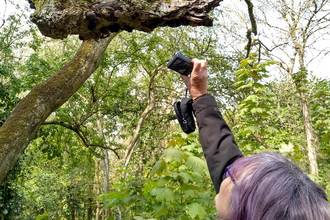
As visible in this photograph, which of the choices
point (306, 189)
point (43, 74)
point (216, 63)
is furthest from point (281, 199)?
point (216, 63)

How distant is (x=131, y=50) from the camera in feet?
25.2

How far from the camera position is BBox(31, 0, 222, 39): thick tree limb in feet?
4.97

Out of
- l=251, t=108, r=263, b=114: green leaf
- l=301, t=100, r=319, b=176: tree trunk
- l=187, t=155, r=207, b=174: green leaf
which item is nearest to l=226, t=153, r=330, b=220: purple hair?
l=187, t=155, r=207, b=174: green leaf

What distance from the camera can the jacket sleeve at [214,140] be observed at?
99 cm

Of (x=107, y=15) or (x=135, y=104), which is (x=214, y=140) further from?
(x=135, y=104)

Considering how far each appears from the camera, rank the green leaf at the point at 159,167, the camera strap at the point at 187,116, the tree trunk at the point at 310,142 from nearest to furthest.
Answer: the camera strap at the point at 187,116, the green leaf at the point at 159,167, the tree trunk at the point at 310,142

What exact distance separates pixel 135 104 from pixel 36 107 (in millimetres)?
7235

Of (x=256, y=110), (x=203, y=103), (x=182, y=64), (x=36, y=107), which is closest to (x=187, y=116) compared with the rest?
(x=203, y=103)

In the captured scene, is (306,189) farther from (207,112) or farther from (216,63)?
(216,63)

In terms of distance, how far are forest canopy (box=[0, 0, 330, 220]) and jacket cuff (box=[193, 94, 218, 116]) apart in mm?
428

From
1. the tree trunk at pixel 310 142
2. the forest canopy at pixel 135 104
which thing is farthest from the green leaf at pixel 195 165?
the tree trunk at pixel 310 142

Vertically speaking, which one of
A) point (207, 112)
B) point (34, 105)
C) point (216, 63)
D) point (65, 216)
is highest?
point (216, 63)

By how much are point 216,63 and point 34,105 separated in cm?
720

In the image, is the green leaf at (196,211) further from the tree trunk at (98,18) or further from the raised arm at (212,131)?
the tree trunk at (98,18)
